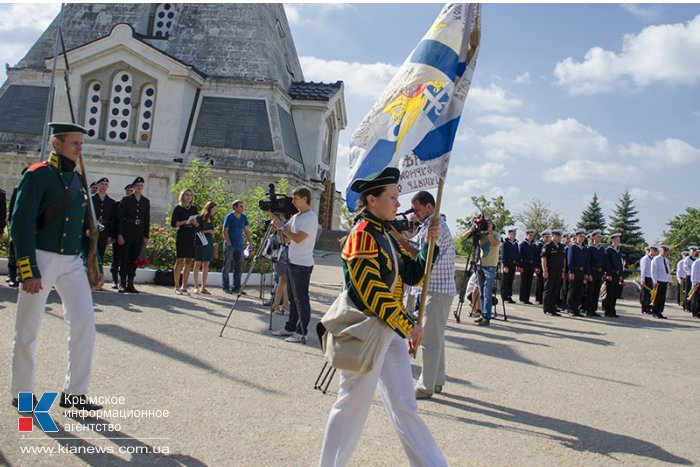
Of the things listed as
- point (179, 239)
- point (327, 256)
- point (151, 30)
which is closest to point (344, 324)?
point (179, 239)

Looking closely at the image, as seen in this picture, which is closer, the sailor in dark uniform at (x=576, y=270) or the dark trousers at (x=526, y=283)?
the sailor in dark uniform at (x=576, y=270)

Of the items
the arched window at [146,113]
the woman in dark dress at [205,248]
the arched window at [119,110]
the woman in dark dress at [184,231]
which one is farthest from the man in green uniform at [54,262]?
the arched window at [119,110]

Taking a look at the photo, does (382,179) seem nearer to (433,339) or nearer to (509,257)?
(433,339)

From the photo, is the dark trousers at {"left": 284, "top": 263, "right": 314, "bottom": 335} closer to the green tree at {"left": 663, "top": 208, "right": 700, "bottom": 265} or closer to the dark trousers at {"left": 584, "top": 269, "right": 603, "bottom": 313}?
the dark trousers at {"left": 584, "top": 269, "right": 603, "bottom": 313}

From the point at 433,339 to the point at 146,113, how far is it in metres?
23.5

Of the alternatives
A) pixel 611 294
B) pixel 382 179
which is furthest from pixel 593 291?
pixel 382 179

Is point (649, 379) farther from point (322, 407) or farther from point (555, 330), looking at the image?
point (322, 407)

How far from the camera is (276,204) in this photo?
8102mm

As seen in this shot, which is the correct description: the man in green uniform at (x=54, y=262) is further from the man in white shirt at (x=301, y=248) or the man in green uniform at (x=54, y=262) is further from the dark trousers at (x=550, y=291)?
the dark trousers at (x=550, y=291)

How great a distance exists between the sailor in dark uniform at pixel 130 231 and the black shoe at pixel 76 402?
Answer: 6.96m

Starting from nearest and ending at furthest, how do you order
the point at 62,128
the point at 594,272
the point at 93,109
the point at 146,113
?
the point at 62,128, the point at 594,272, the point at 146,113, the point at 93,109

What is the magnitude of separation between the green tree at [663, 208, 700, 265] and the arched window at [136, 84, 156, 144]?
4993 cm

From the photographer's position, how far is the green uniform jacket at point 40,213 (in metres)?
4.26

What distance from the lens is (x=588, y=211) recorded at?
180 ft
